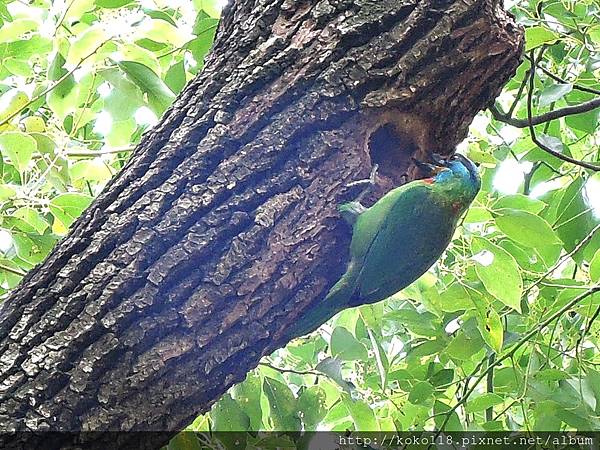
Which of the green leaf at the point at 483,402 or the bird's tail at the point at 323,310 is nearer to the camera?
the bird's tail at the point at 323,310

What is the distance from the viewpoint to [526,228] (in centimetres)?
135

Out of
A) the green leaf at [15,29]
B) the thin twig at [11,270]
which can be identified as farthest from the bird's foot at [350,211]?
the green leaf at [15,29]

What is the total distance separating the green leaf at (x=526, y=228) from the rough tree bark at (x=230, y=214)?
0.28 metres

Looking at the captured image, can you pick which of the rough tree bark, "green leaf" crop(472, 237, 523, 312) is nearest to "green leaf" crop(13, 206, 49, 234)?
the rough tree bark

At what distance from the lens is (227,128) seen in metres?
1.05

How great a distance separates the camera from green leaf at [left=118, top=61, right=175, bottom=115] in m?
1.33

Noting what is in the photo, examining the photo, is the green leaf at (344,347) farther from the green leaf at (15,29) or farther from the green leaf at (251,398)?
the green leaf at (15,29)

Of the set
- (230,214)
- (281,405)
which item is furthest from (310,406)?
(230,214)

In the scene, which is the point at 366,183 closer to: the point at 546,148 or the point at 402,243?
the point at 402,243

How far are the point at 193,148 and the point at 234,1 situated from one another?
306 mm

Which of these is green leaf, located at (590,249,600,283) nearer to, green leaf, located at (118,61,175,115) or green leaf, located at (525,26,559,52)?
green leaf, located at (525,26,559,52)

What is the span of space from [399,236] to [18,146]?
2.33 feet

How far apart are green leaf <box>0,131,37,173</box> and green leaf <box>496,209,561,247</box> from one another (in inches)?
34.9

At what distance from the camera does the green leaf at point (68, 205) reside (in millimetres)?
1390
